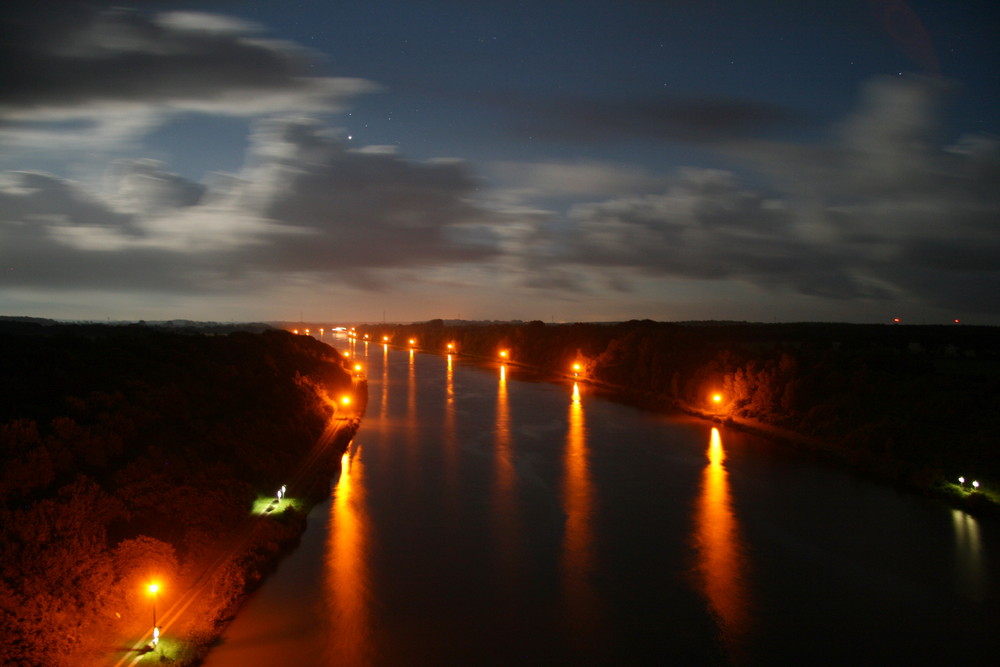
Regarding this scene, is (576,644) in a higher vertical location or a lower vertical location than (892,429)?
lower

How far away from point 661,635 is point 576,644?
1.29m

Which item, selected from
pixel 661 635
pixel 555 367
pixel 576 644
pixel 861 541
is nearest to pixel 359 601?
pixel 576 644

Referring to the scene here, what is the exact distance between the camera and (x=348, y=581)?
11562mm

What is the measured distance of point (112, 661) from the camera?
8.16 metres

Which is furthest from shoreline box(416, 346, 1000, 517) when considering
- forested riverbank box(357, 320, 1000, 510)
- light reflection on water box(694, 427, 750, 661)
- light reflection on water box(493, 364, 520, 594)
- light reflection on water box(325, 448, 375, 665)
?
light reflection on water box(325, 448, 375, 665)

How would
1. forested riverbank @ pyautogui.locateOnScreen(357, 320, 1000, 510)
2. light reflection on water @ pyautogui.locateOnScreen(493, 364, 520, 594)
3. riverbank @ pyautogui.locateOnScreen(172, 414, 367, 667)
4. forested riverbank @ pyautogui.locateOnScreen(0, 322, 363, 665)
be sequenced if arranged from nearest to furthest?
forested riverbank @ pyautogui.locateOnScreen(0, 322, 363, 665) < riverbank @ pyautogui.locateOnScreen(172, 414, 367, 667) < light reflection on water @ pyautogui.locateOnScreen(493, 364, 520, 594) < forested riverbank @ pyautogui.locateOnScreen(357, 320, 1000, 510)

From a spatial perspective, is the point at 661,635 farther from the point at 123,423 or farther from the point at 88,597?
the point at 123,423

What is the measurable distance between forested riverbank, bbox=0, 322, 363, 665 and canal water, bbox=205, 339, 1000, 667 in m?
1.11

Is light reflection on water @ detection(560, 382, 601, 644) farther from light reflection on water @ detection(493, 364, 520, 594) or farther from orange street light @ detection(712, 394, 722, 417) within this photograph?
orange street light @ detection(712, 394, 722, 417)

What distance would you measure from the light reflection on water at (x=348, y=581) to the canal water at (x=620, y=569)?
0.13 feet

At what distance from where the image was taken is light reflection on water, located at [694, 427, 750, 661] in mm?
10094

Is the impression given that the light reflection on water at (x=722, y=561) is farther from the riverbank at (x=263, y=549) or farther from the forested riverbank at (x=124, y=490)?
the forested riverbank at (x=124, y=490)

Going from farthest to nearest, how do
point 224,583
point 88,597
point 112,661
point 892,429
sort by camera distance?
1. point 892,429
2. point 224,583
3. point 88,597
4. point 112,661

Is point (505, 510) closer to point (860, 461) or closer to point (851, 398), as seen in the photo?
point (860, 461)
